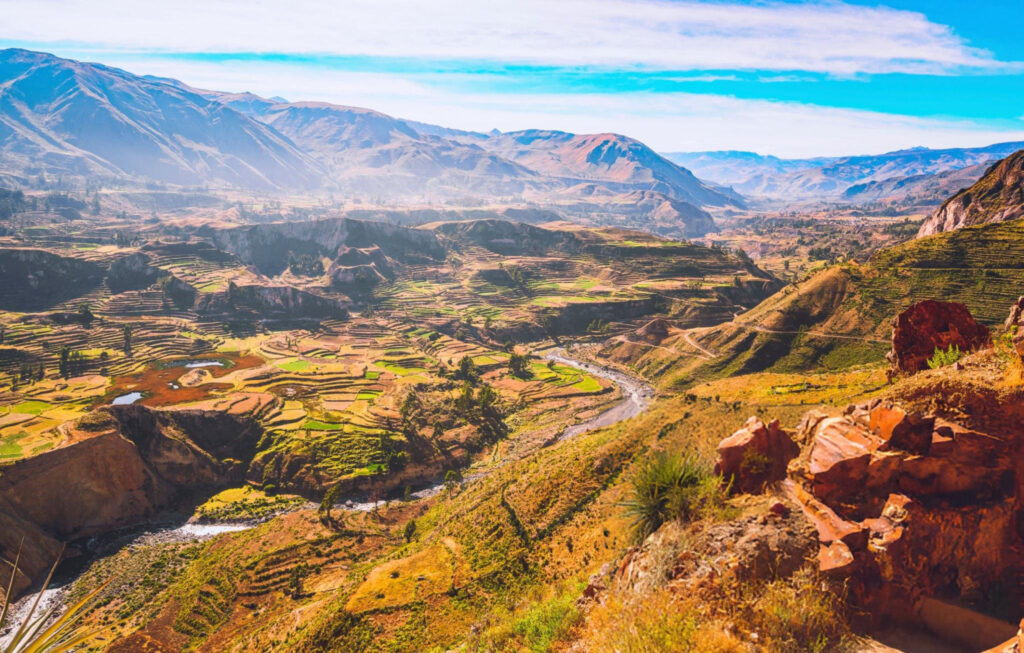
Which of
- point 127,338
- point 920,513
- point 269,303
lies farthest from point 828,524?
point 269,303

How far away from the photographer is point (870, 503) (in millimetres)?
14656

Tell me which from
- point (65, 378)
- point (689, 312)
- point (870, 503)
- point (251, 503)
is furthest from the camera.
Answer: point (689, 312)

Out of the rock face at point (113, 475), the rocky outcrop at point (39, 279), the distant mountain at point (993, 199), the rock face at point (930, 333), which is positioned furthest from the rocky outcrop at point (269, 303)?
the distant mountain at point (993, 199)

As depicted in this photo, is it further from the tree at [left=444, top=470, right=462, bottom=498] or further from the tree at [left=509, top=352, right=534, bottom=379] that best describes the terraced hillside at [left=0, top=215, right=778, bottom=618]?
the tree at [left=444, top=470, right=462, bottom=498]

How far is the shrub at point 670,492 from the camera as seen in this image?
1866cm

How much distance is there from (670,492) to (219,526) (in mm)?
67446

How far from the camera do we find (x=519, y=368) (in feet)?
399

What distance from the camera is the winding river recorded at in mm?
50250

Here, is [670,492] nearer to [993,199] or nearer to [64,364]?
[64,364]

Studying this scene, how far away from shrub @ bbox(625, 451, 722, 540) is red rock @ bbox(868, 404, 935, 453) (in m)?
5.95

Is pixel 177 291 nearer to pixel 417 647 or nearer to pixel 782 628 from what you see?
pixel 417 647

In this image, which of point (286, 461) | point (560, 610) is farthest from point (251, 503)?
point (560, 610)

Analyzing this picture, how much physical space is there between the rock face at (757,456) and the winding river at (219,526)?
89.6ft

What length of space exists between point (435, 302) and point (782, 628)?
171660mm
